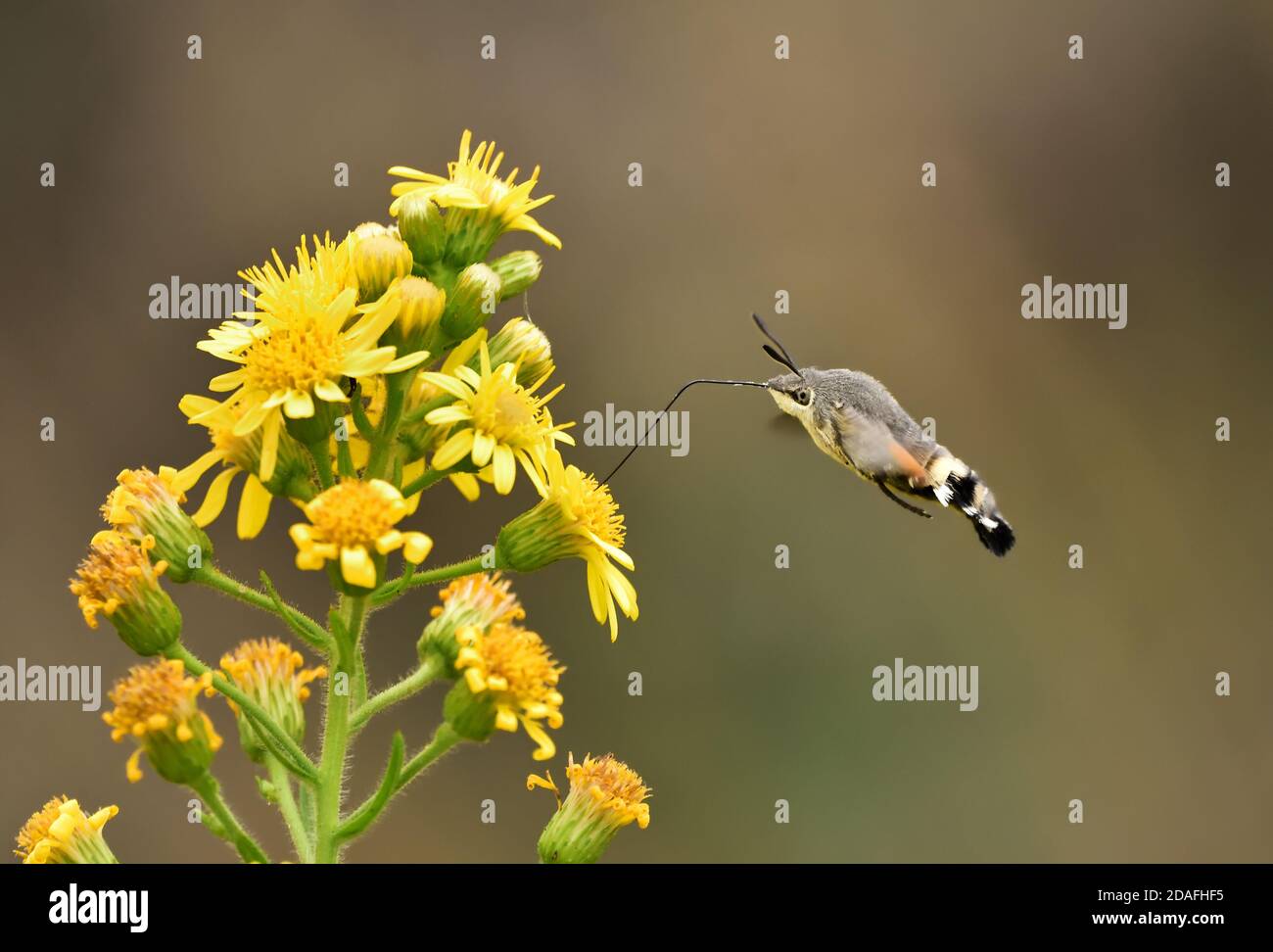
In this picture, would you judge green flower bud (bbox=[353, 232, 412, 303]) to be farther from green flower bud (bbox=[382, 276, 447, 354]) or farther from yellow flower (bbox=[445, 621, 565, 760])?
yellow flower (bbox=[445, 621, 565, 760])

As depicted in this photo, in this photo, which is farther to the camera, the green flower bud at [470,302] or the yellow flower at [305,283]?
the green flower bud at [470,302]

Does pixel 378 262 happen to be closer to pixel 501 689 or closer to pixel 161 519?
pixel 161 519

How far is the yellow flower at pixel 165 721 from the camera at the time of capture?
8.48 ft

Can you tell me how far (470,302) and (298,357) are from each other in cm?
39

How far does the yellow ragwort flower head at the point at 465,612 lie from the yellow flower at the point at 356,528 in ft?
0.89

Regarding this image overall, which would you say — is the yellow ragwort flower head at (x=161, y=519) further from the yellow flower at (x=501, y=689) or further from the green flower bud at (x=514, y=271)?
the green flower bud at (x=514, y=271)

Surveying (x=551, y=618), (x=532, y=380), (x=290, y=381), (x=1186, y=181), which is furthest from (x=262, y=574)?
(x=1186, y=181)

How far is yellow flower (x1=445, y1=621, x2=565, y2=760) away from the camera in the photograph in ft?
8.68

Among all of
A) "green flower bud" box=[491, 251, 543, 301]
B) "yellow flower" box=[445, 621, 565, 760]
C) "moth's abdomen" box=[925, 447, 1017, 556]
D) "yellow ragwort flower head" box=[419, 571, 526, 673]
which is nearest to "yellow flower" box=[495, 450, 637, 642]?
"yellow ragwort flower head" box=[419, 571, 526, 673]

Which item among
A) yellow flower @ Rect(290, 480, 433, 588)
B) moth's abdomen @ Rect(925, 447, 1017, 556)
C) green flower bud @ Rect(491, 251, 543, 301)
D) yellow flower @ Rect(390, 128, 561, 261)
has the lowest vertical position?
yellow flower @ Rect(290, 480, 433, 588)

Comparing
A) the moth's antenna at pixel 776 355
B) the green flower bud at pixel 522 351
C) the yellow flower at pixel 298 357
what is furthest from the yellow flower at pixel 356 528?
the moth's antenna at pixel 776 355

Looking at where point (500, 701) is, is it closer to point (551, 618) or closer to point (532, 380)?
point (532, 380)

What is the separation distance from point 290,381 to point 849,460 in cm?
166

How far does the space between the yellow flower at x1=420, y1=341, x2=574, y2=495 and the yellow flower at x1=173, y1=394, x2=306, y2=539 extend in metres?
0.29
